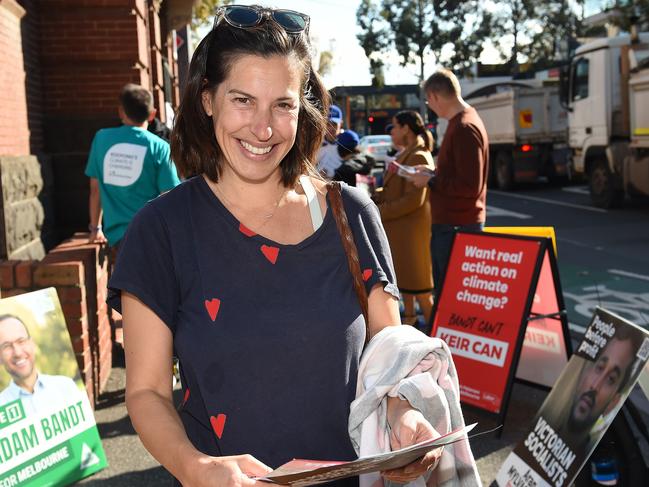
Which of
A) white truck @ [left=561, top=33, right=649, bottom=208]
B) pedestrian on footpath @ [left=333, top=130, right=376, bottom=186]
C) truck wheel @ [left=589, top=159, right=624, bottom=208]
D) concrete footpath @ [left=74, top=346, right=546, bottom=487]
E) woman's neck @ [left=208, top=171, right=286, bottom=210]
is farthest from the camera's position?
truck wheel @ [left=589, top=159, right=624, bottom=208]

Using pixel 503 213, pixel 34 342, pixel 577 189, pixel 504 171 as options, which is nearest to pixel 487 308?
pixel 34 342

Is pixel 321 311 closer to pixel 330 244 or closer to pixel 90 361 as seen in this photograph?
pixel 330 244

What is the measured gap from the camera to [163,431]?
5.62 feet

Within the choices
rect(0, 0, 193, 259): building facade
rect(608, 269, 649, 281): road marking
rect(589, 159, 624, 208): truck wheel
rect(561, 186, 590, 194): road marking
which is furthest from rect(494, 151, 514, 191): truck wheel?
rect(0, 0, 193, 259): building facade

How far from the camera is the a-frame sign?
16.1 ft

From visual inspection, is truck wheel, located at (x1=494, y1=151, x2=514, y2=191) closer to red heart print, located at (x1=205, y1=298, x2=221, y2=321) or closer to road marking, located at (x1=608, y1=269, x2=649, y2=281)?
road marking, located at (x1=608, y1=269, x2=649, y2=281)

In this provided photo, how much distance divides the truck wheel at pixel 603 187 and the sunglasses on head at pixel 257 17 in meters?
15.1

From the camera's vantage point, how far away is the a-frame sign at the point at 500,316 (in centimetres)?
491

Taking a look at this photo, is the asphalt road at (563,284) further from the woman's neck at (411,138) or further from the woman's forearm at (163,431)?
the woman's forearm at (163,431)

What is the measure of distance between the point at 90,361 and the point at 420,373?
3684mm

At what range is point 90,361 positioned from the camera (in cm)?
507

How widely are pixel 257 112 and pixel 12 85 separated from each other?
18.3 feet

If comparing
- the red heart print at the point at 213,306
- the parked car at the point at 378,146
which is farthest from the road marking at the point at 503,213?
the parked car at the point at 378,146

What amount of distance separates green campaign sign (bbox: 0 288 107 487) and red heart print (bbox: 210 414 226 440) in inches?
80.0
